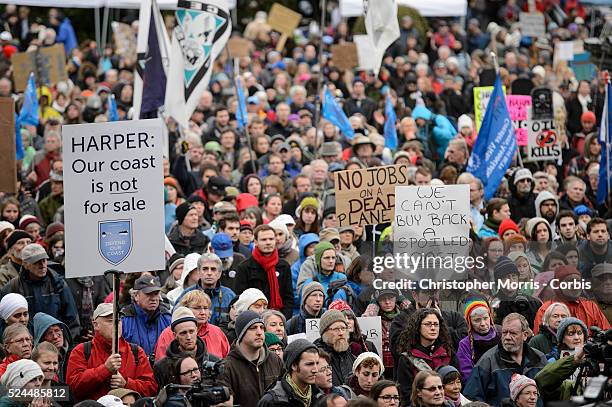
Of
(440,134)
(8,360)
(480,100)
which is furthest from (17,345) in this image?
(440,134)

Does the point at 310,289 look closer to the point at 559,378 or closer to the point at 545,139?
the point at 559,378

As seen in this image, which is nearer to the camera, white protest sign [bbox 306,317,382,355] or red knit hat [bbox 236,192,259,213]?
white protest sign [bbox 306,317,382,355]

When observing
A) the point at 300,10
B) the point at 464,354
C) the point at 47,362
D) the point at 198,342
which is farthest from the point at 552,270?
the point at 300,10

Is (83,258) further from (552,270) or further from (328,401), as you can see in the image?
(552,270)

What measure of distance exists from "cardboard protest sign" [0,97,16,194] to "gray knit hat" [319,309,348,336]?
3.09 metres

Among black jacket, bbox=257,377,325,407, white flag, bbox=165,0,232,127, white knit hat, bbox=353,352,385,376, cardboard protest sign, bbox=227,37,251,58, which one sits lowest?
black jacket, bbox=257,377,325,407

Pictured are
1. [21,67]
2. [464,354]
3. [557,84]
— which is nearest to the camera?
[464,354]

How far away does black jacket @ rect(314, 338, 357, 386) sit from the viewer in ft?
37.4

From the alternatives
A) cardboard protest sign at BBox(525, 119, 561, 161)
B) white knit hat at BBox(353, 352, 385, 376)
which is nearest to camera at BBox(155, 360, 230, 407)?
white knit hat at BBox(353, 352, 385, 376)

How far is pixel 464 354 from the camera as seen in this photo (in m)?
12.0

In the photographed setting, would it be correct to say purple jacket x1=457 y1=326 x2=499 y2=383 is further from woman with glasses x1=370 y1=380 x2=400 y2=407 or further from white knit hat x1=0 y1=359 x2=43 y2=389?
white knit hat x1=0 y1=359 x2=43 y2=389

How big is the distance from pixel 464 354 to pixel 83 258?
292 centimetres

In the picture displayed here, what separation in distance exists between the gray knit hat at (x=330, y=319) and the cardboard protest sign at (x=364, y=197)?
3418 mm

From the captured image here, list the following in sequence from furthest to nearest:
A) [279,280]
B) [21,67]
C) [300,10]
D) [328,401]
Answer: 1. [300,10]
2. [21,67]
3. [279,280]
4. [328,401]
